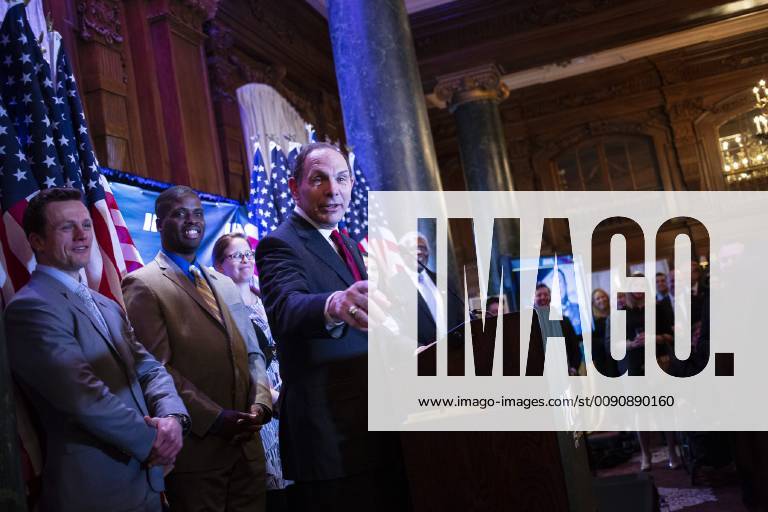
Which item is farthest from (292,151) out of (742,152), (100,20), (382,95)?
(742,152)

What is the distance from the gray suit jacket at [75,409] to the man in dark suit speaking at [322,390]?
494 millimetres

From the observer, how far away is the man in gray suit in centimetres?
189

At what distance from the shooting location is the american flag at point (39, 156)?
2389 millimetres

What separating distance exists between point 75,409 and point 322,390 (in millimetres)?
684

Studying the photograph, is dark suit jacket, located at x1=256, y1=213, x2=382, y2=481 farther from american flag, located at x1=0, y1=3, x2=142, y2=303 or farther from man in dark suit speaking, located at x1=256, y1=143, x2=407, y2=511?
american flag, located at x1=0, y1=3, x2=142, y2=303

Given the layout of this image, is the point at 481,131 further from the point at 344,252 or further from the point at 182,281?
the point at 344,252

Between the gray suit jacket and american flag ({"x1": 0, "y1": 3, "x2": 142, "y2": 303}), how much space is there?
452mm

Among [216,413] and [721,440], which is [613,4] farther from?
[216,413]

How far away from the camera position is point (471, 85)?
28.6ft

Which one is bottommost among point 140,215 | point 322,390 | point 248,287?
point 322,390

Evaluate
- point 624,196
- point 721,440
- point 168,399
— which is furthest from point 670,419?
point 624,196

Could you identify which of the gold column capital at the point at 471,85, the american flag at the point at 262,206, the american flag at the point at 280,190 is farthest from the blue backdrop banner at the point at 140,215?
the gold column capital at the point at 471,85

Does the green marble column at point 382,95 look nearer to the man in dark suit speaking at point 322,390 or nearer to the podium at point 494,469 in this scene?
the man in dark suit speaking at point 322,390

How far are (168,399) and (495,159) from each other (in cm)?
699
